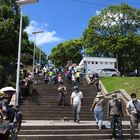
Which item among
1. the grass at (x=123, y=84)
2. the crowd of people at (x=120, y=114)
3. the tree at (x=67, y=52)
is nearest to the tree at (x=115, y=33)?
the tree at (x=67, y=52)

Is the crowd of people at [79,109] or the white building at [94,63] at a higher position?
the white building at [94,63]

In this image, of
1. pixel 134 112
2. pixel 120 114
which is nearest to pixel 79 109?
pixel 120 114

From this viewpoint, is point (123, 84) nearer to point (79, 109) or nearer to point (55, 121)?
point (55, 121)

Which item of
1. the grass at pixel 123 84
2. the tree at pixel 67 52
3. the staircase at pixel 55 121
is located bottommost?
Result: the staircase at pixel 55 121

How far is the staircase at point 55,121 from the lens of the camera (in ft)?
57.1

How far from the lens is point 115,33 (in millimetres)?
74562

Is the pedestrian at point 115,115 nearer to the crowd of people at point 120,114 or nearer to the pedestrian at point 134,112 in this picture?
the crowd of people at point 120,114

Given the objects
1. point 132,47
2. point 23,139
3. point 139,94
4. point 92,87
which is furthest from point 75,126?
point 132,47

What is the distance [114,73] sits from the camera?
53531 mm

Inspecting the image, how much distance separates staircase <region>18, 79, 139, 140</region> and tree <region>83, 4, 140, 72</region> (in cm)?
3792

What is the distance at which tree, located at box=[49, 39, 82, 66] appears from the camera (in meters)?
103

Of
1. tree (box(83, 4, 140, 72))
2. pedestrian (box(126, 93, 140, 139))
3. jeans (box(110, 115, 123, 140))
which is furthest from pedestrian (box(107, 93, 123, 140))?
tree (box(83, 4, 140, 72))

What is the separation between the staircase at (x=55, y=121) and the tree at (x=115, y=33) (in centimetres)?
3792

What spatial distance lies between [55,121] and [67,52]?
83.5m
